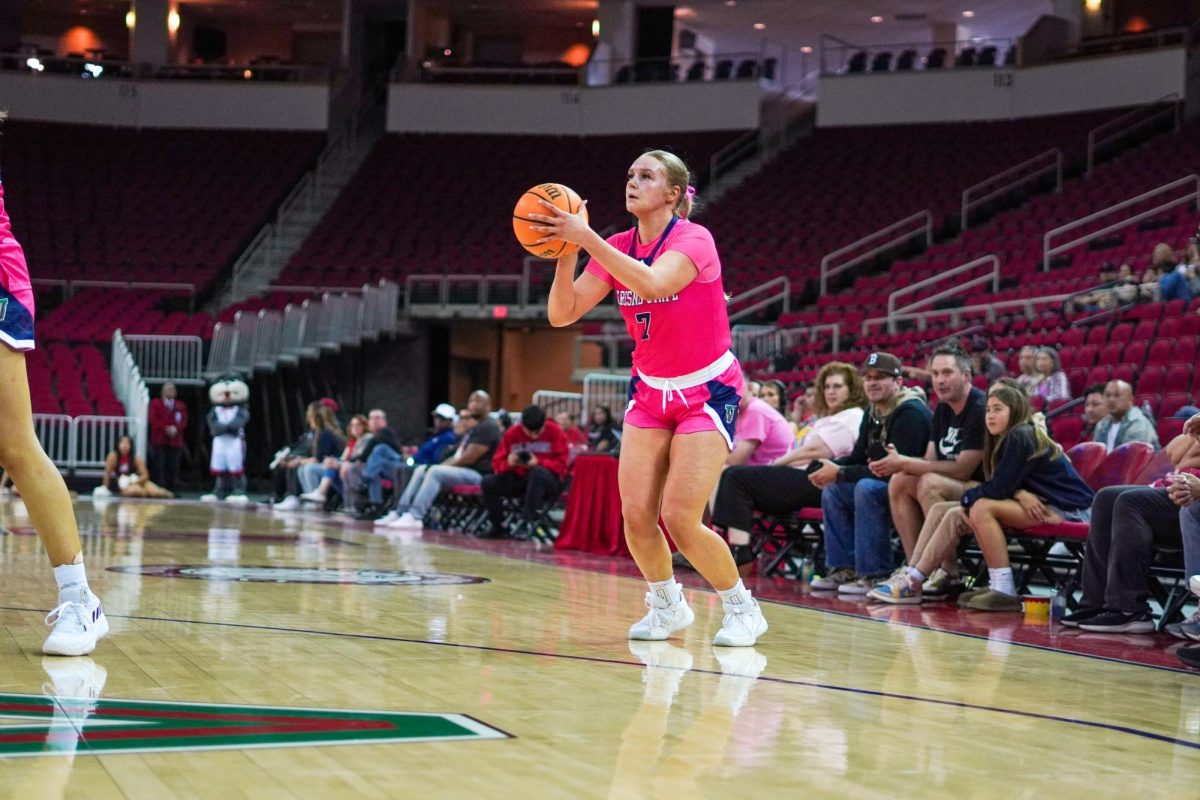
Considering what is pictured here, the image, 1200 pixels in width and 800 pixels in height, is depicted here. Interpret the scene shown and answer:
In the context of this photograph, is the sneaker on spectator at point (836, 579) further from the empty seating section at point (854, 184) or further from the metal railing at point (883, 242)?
the empty seating section at point (854, 184)

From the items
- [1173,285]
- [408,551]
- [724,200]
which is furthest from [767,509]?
[724,200]

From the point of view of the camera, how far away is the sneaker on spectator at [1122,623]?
19.5 feet

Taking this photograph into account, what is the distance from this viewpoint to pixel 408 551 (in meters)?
10.0

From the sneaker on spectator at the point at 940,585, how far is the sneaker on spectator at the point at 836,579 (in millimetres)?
504

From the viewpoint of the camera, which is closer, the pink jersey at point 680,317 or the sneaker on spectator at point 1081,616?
the pink jersey at point 680,317

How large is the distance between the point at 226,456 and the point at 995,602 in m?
14.2

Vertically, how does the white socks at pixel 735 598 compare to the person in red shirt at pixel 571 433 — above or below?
below

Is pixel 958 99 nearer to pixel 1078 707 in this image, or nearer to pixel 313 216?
pixel 313 216

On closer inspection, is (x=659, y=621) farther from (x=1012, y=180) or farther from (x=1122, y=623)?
(x=1012, y=180)

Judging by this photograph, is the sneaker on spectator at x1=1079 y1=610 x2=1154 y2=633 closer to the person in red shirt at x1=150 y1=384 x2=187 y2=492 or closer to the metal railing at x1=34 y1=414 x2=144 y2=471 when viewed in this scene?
the metal railing at x1=34 y1=414 x2=144 y2=471

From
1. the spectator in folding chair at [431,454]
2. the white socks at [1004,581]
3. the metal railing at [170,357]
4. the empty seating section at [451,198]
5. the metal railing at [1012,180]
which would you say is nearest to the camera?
the white socks at [1004,581]

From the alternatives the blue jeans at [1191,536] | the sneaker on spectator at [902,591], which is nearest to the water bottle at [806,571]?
the sneaker on spectator at [902,591]

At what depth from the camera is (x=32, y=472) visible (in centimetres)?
437

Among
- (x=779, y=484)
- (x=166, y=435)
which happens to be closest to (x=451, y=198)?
(x=166, y=435)
